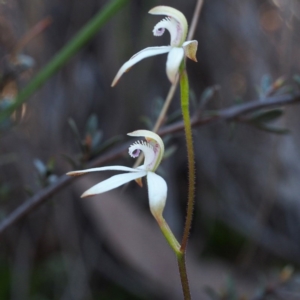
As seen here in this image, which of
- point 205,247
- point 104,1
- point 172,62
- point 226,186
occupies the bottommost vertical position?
point 205,247

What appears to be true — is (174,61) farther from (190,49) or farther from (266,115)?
(266,115)

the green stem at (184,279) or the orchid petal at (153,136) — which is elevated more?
the orchid petal at (153,136)

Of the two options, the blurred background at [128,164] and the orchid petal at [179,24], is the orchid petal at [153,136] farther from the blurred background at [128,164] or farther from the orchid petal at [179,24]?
the blurred background at [128,164]

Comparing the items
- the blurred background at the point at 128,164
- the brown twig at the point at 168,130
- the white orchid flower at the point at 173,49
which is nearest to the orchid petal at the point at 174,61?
the white orchid flower at the point at 173,49

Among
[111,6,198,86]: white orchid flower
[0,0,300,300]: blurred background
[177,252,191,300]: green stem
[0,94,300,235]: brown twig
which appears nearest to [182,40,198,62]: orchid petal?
[111,6,198,86]: white orchid flower

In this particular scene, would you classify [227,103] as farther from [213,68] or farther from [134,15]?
[134,15]

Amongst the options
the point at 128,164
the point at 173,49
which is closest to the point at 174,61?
the point at 173,49

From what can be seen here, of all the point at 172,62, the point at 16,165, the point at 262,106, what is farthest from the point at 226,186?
the point at 172,62

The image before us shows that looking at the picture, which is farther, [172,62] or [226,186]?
[226,186]
